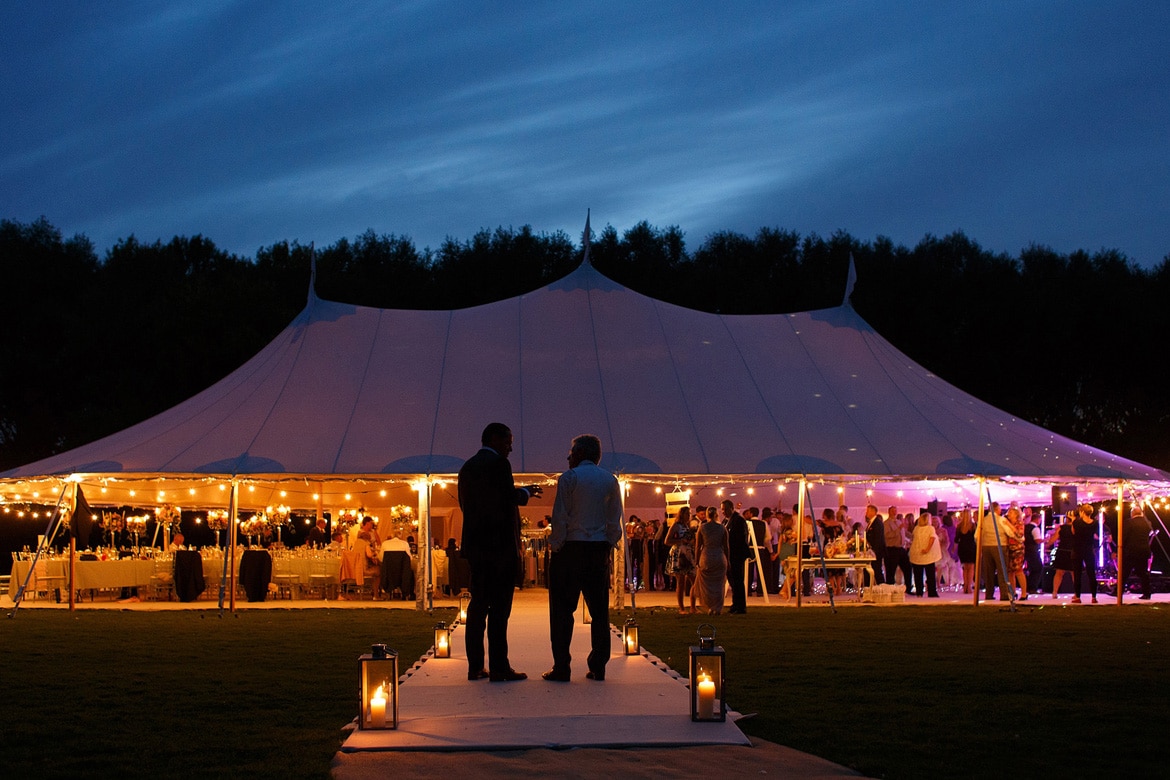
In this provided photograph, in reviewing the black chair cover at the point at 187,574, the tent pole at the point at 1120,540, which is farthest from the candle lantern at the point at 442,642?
the tent pole at the point at 1120,540

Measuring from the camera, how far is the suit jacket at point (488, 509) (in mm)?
6611

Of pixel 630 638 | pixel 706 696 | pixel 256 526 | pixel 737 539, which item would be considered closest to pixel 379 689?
pixel 706 696

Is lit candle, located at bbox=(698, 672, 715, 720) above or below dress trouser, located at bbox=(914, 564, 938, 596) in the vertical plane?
above

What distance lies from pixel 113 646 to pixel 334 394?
6251 millimetres

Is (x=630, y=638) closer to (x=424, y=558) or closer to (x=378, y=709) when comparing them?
(x=378, y=709)

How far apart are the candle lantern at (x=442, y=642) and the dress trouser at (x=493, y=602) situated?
1376mm

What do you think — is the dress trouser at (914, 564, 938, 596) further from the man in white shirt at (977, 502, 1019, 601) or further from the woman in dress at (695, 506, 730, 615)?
the woman in dress at (695, 506, 730, 615)

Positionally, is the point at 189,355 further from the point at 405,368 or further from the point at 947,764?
the point at 947,764

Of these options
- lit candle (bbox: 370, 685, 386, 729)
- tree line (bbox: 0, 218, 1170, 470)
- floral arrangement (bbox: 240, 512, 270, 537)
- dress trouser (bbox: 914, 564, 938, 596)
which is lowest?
dress trouser (bbox: 914, 564, 938, 596)

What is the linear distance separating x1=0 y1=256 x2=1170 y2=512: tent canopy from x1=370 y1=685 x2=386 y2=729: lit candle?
29.1ft

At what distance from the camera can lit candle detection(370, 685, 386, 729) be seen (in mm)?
5152

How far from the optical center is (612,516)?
22.0 ft

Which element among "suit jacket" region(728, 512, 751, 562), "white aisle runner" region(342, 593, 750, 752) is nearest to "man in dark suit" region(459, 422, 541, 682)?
"white aisle runner" region(342, 593, 750, 752)

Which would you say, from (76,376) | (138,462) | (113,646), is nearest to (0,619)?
(138,462)
